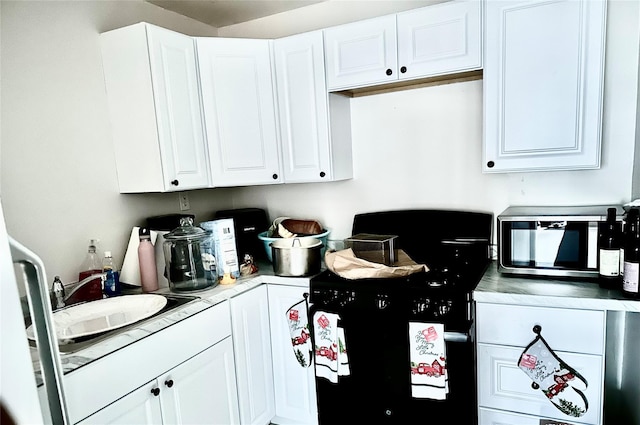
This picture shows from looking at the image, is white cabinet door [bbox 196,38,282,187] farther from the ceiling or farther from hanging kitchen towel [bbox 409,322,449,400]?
hanging kitchen towel [bbox 409,322,449,400]

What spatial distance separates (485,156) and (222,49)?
1.46 meters

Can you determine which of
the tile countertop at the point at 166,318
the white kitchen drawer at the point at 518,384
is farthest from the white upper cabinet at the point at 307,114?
the white kitchen drawer at the point at 518,384

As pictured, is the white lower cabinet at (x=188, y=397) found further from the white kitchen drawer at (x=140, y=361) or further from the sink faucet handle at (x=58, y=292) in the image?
the sink faucet handle at (x=58, y=292)

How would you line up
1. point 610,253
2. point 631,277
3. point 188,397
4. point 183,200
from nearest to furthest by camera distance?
point 631,277
point 610,253
point 188,397
point 183,200

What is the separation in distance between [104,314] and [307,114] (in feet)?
4.52

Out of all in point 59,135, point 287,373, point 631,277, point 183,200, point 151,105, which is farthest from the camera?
point 183,200

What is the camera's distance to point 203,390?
178cm

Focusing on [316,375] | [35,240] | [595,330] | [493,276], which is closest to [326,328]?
[316,375]

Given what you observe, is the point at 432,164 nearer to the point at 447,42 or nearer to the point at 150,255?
the point at 447,42

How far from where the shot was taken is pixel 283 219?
253 centimetres

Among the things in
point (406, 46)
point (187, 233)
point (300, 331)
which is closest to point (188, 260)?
point (187, 233)

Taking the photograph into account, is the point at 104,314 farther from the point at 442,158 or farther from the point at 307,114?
the point at 442,158

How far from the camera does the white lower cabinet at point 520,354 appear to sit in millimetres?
1512

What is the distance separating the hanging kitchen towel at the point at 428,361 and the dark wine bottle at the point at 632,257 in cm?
67
